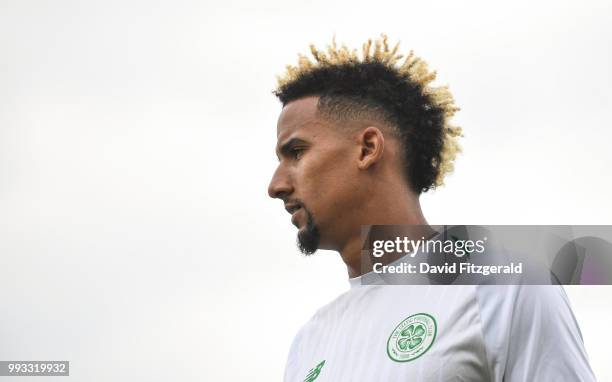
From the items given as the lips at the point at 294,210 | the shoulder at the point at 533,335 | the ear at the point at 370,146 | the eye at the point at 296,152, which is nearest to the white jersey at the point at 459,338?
the shoulder at the point at 533,335

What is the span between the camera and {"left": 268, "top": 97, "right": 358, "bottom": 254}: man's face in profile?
628 cm

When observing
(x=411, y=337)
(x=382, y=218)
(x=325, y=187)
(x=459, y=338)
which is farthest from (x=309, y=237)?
(x=459, y=338)

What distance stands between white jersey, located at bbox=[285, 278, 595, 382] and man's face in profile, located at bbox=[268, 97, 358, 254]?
1.65 feet

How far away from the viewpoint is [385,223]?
247 inches

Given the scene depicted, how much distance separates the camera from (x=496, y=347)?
16.5ft

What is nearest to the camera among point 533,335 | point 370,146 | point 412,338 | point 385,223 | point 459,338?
point 533,335

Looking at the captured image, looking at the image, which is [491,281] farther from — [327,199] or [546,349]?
[327,199]

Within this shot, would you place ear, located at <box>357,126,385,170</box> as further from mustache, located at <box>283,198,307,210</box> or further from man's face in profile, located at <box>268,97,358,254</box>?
mustache, located at <box>283,198,307,210</box>

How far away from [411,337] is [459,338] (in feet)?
1.23

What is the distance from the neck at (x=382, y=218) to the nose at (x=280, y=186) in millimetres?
475

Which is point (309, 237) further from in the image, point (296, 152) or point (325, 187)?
point (296, 152)

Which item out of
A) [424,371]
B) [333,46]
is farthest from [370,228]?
[333,46]

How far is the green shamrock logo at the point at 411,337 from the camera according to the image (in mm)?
5406

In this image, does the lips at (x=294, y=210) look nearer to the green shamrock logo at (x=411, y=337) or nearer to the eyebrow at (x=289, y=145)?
the eyebrow at (x=289, y=145)
